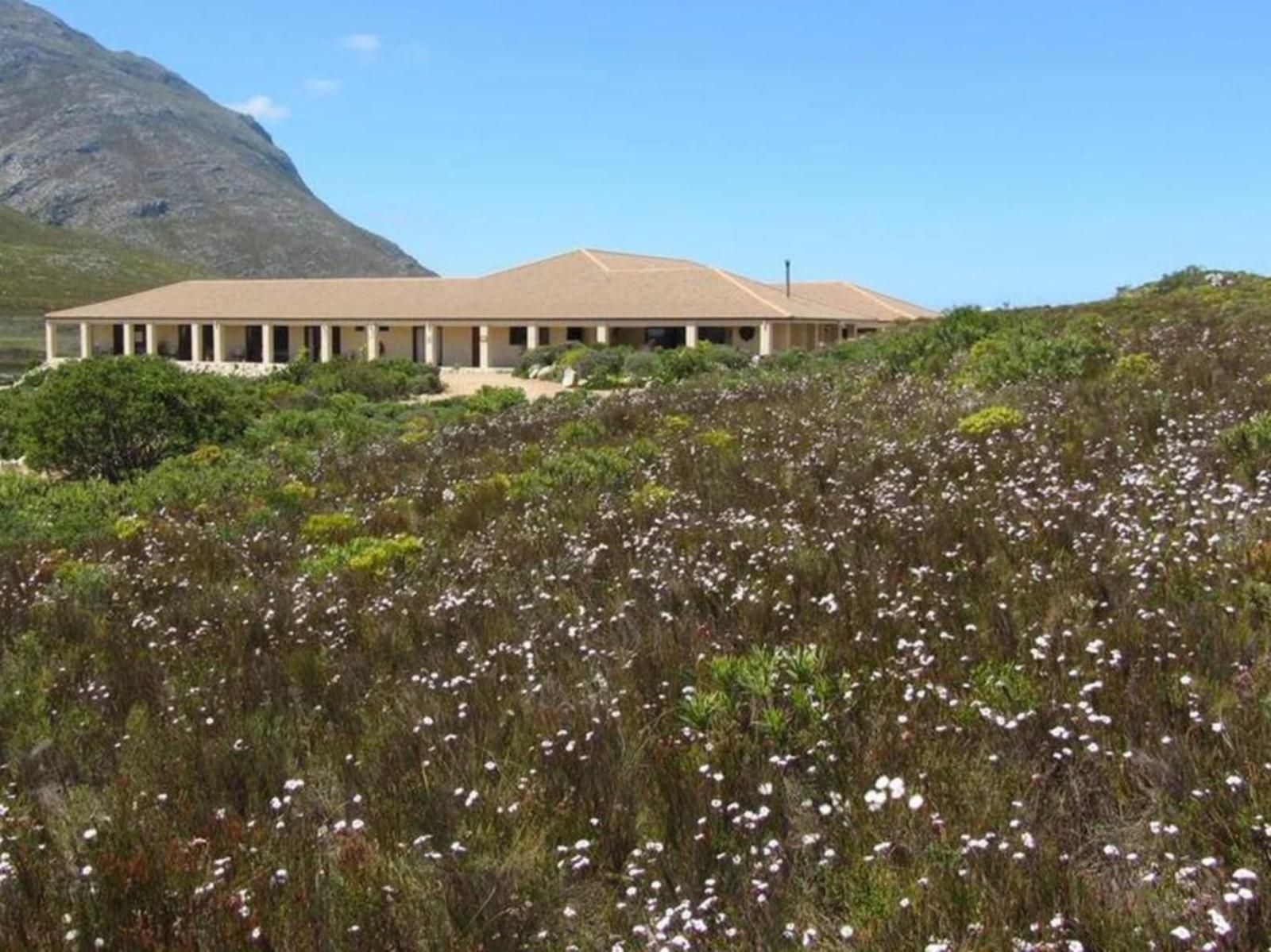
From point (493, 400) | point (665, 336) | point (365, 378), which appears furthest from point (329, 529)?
point (665, 336)

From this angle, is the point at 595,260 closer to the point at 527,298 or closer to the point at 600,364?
the point at 527,298

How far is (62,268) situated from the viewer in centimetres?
12631

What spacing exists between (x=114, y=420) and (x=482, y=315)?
34032 millimetres

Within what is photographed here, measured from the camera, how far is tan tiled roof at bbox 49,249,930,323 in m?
53.9

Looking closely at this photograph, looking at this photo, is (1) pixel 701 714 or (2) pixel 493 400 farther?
(2) pixel 493 400

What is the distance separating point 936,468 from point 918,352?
44.9ft

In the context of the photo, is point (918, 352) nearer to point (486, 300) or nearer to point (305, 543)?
point (305, 543)

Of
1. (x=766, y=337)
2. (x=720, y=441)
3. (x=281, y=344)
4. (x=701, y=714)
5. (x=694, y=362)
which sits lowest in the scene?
(x=701, y=714)

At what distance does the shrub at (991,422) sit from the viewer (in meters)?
10.9

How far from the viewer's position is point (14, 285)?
111938 mm

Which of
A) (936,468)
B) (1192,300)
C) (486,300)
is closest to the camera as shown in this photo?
(936,468)

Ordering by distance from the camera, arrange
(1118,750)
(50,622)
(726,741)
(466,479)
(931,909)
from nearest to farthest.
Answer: (931,909), (1118,750), (726,741), (50,622), (466,479)

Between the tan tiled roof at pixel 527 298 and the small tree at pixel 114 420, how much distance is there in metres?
31.0

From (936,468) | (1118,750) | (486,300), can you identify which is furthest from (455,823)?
(486,300)
